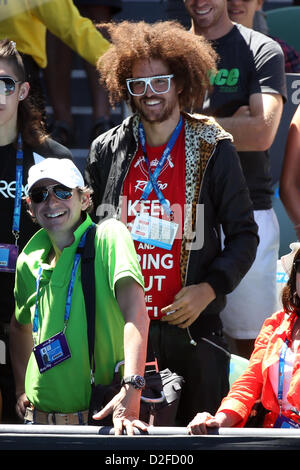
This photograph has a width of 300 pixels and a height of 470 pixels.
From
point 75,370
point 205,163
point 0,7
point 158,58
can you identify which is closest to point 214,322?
point 205,163

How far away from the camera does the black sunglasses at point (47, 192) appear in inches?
120

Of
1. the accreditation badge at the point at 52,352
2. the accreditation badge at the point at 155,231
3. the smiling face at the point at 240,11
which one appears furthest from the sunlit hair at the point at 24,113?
the smiling face at the point at 240,11

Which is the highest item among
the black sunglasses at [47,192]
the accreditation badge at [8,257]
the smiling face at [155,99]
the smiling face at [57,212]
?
the smiling face at [155,99]

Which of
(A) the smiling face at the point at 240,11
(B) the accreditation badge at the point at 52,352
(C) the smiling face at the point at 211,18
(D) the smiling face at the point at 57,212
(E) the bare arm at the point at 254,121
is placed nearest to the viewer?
(B) the accreditation badge at the point at 52,352

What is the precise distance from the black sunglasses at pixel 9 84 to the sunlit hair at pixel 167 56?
41 centimetres

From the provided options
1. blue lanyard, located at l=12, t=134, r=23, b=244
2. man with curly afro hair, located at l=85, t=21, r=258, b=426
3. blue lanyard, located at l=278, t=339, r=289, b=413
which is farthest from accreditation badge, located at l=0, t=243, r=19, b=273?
blue lanyard, located at l=278, t=339, r=289, b=413

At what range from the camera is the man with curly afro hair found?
3438 mm

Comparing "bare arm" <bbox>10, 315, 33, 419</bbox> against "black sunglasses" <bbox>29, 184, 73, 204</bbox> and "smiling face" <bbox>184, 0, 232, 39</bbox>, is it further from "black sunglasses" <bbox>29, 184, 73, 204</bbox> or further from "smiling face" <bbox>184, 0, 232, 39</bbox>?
"smiling face" <bbox>184, 0, 232, 39</bbox>

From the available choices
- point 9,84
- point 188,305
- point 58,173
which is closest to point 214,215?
point 188,305

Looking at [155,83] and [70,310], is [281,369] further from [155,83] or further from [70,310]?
[155,83]

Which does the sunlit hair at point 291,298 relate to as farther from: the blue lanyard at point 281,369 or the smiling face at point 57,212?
the smiling face at point 57,212

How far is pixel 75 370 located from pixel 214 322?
0.84 metres

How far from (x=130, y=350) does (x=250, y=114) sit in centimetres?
172
